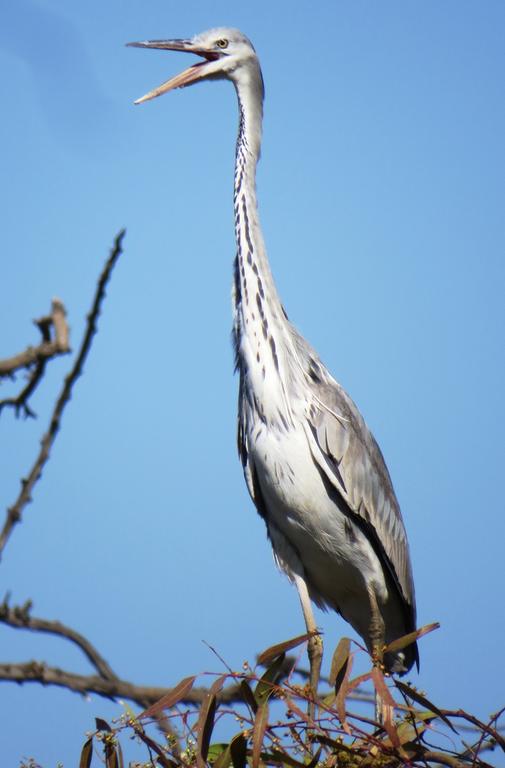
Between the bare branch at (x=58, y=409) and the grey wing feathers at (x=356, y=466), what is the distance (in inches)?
110

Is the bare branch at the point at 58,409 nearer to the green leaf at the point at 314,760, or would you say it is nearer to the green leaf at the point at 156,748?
the green leaf at the point at 156,748

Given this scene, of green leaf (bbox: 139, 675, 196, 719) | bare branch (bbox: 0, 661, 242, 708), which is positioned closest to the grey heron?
green leaf (bbox: 139, 675, 196, 719)

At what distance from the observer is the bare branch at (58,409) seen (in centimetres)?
108

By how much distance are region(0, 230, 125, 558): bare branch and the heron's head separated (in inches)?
138

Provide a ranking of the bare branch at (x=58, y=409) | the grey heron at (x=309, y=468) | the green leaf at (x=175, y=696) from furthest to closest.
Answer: the grey heron at (x=309, y=468), the green leaf at (x=175, y=696), the bare branch at (x=58, y=409)

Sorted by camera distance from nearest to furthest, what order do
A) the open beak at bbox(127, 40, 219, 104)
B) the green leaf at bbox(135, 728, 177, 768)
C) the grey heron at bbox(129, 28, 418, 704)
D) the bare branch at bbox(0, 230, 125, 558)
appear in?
the bare branch at bbox(0, 230, 125, 558)
the green leaf at bbox(135, 728, 177, 768)
the grey heron at bbox(129, 28, 418, 704)
the open beak at bbox(127, 40, 219, 104)

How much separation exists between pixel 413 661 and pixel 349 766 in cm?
225

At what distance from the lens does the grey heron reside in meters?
3.90

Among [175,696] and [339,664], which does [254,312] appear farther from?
[175,696]

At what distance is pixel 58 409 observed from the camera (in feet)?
3.62

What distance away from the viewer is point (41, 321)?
1157 mm

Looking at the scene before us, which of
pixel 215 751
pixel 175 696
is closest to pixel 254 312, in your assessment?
pixel 215 751

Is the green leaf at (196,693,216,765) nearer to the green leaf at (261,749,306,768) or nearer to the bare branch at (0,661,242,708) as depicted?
the green leaf at (261,749,306,768)

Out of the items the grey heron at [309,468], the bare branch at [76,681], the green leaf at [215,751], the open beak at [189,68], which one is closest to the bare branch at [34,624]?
the bare branch at [76,681]
